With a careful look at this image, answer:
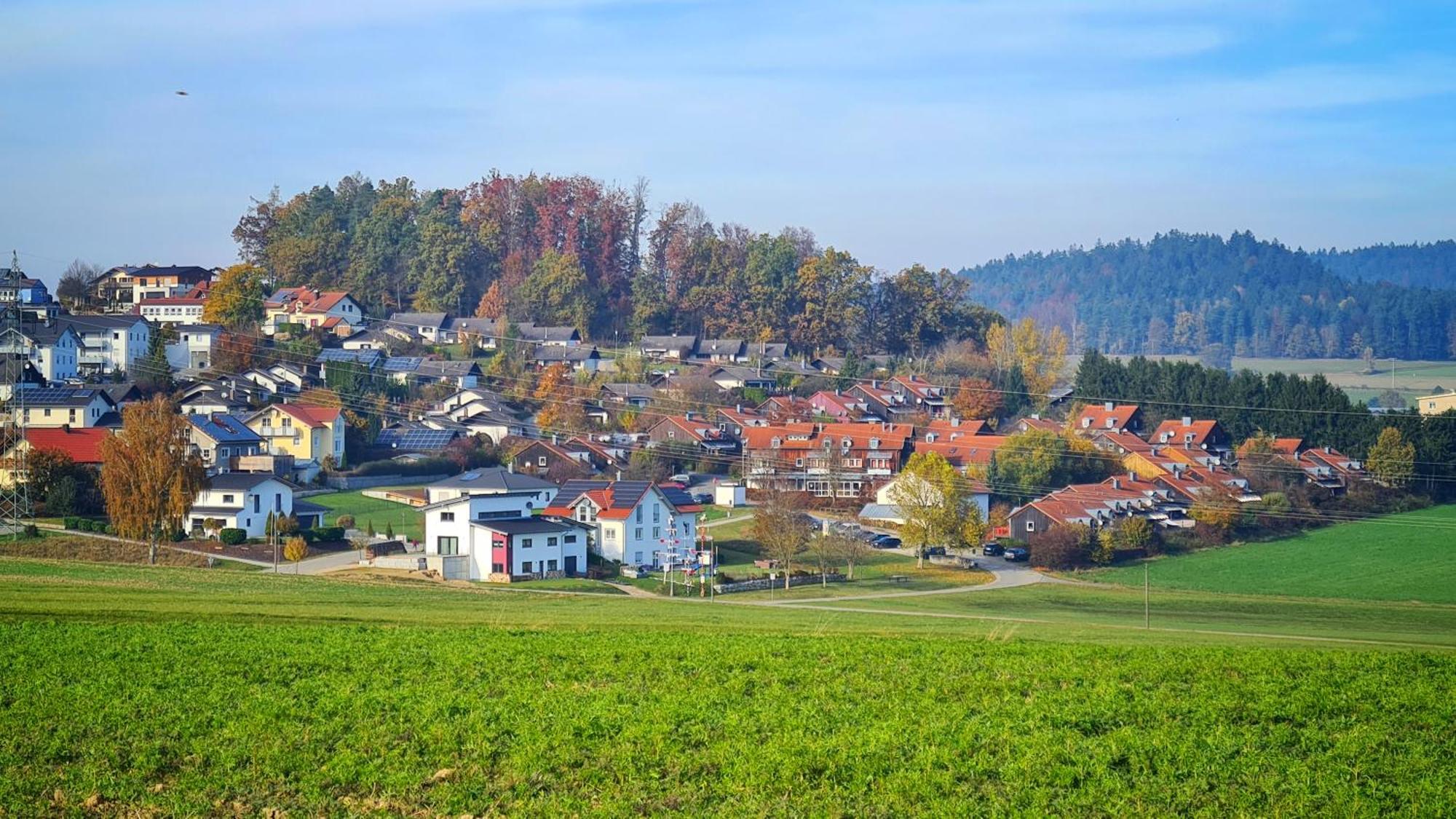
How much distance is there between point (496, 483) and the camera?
40375mm

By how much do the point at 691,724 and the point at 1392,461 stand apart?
50270 millimetres

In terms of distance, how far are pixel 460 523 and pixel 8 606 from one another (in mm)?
19395

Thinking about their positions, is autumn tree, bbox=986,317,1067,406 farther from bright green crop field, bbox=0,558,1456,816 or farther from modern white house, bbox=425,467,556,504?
bright green crop field, bbox=0,558,1456,816

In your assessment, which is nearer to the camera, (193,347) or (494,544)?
(494,544)

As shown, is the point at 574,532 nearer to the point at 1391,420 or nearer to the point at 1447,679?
the point at 1447,679

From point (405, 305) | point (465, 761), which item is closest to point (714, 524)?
point (465, 761)

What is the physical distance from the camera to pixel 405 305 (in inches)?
3423

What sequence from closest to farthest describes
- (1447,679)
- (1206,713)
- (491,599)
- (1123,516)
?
(1206,713) < (1447,679) < (491,599) < (1123,516)

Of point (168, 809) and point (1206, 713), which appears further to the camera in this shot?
point (1206, 713)

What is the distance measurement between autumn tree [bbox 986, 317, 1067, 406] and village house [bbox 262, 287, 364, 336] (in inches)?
1490

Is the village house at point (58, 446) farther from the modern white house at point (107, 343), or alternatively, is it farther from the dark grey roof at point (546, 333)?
the dark grey roof at point (546, 333)

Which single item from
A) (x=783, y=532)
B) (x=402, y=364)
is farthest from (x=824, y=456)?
(x=402, y=364)

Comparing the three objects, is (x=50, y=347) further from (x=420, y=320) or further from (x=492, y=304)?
(x=492, y=304)

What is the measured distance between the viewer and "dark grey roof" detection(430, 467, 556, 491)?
39928mm
